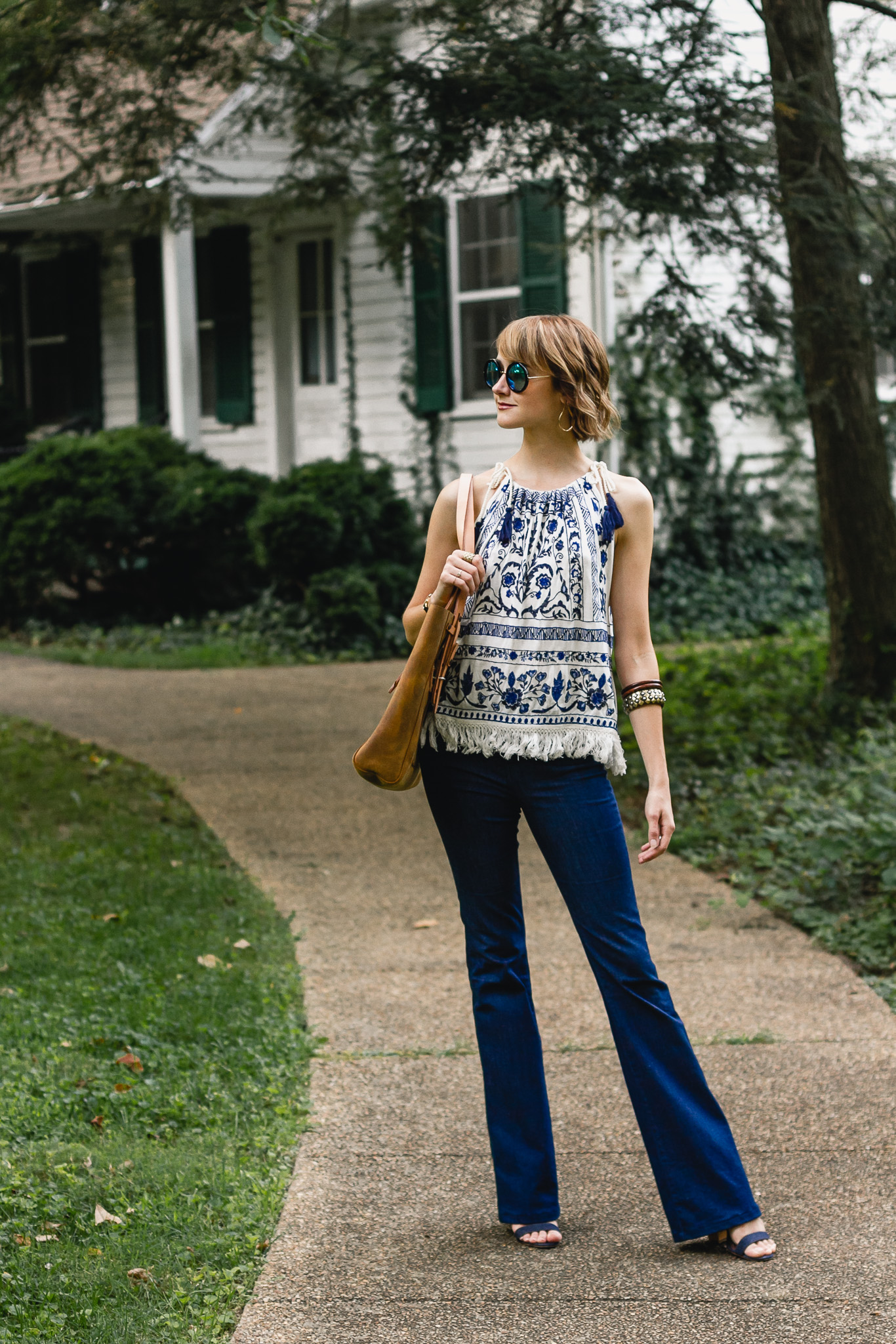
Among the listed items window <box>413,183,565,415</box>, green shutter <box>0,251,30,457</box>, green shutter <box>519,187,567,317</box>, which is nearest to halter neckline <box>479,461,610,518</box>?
green shutter <box>519,187,567,317</box>

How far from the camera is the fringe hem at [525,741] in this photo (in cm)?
305

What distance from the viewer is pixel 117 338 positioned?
1722 centimetres

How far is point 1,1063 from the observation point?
13.4 feet

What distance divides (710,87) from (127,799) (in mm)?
4341

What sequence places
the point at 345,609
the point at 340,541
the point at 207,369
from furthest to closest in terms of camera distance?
the point at 207,369, the point at 340,541, the point at 345,609

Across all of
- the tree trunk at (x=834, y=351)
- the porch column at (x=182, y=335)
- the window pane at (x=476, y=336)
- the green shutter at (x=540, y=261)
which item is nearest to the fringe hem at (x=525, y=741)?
the tree trunk at (x=834, y=351)

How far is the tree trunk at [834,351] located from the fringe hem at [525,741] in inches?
167

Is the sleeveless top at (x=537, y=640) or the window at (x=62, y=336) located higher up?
the window at (x=62, y=336)

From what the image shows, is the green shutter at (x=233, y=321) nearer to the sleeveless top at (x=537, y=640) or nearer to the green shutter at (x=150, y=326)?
the green shutter at (x=150, y=326)

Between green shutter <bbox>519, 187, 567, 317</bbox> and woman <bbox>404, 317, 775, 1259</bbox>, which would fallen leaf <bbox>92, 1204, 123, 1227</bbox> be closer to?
woman <bbox>404, 317, 775, 1259</bbox>

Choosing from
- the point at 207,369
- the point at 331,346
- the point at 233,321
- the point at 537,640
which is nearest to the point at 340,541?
the point at 331,346

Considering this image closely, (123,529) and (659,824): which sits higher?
(123,529)

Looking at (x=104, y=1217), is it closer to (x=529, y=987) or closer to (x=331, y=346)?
(x=529, y=987)

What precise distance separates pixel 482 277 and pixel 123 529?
13.3 feet
